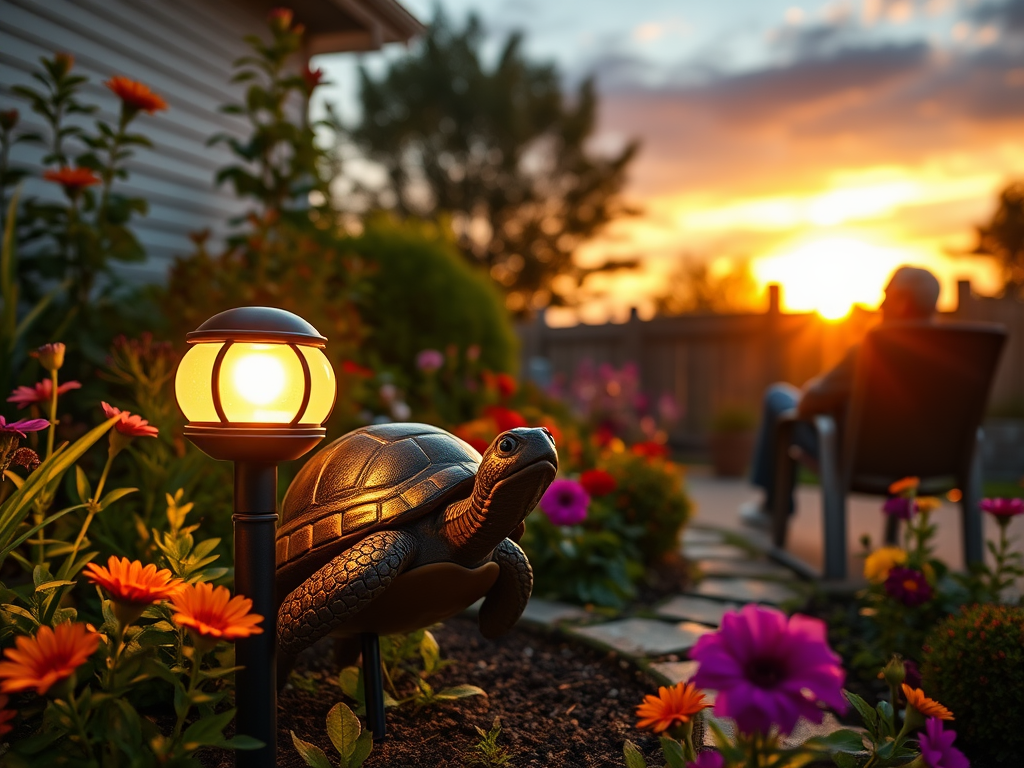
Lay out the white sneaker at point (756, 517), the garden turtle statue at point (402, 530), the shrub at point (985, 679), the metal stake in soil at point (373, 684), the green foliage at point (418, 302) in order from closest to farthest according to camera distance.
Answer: the garden turtle statue at point (402, 530) → the metal stake in soil at point (373, 684) → the shrub at point (985, 679) → the white sneaker at point (756, 517) → the green foliage at point (418, 302)

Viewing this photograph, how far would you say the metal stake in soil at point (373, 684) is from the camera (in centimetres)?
164

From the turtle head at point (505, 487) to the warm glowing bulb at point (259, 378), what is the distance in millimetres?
392

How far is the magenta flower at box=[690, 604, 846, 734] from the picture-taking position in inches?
34.9

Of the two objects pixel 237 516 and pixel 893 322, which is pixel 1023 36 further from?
pixel 237 516

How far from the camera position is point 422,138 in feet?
71.2

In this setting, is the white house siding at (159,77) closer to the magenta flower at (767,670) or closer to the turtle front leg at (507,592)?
the turtle front leg at (507,592)

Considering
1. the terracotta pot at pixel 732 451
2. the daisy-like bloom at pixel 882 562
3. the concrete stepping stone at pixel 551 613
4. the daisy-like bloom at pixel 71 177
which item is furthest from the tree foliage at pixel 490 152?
the daisy-like bloom at pixel 882 562

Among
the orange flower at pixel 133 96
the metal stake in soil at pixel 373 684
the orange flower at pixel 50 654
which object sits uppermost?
the orange flower at pixel 133 96

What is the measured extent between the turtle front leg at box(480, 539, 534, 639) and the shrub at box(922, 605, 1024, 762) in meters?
1.02

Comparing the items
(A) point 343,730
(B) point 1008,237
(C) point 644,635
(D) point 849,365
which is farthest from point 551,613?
(B) point 1008,237

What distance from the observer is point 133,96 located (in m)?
3.14

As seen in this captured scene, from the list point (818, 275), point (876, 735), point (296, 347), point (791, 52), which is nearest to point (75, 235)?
point (296, 347)

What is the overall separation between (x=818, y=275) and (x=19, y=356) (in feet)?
26.8

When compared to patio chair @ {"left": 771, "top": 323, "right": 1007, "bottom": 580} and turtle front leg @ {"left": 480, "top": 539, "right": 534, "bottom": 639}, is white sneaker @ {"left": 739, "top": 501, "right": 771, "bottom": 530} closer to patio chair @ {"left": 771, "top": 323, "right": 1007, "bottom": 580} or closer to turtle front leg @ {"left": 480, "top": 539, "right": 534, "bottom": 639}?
patio chair @ {"left": 771, "top": 323, "right": 1007, "bottom": 580}
